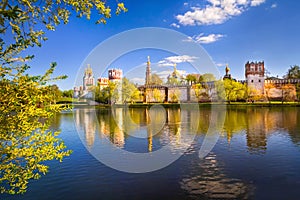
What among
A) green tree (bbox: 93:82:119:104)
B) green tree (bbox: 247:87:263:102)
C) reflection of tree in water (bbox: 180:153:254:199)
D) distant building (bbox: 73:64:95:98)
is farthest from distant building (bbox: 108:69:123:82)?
reflection of tree in water (bbox: 180:153:254:199)

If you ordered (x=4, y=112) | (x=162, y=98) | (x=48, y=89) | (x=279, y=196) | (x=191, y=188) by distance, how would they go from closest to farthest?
(x=4, y=112), (x=48, y=89), (x=279, y=196), (x=191, y=188), (x=162, y=98)

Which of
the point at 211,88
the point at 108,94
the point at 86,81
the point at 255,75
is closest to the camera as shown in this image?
the point at 255,75

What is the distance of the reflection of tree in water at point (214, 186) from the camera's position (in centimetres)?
1049

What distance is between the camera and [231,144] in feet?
66.1

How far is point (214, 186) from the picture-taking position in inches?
451

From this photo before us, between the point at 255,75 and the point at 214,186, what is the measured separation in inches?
3317

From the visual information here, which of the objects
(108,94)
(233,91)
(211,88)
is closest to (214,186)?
(233,91)

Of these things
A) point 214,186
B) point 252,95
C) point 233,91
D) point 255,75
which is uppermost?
point 255,75

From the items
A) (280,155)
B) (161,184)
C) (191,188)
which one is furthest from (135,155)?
(280,155)

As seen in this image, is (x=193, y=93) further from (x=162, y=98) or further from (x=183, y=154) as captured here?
(x=183, y=154)

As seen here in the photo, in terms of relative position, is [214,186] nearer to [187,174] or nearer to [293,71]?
[187,174]

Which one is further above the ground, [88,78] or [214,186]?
[88,78]

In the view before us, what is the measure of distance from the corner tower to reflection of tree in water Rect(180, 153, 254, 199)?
79.2m

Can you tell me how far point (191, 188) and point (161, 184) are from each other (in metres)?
1.52
